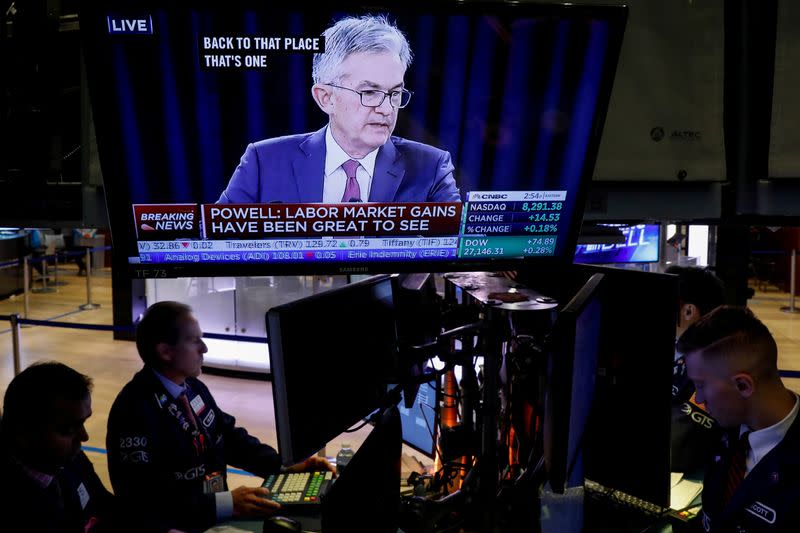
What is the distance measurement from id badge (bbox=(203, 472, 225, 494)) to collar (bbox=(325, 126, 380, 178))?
4.14 feet

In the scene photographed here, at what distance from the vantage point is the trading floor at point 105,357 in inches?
208

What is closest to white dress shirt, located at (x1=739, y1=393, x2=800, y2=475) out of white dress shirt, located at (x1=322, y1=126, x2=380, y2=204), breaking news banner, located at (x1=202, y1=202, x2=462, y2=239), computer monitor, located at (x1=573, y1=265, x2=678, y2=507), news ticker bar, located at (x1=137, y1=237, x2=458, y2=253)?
computer monitor, located at (x1=573, y1=265, x2=678, y2=507)

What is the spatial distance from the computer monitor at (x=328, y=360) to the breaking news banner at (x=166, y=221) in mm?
458

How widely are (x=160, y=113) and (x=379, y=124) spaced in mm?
578

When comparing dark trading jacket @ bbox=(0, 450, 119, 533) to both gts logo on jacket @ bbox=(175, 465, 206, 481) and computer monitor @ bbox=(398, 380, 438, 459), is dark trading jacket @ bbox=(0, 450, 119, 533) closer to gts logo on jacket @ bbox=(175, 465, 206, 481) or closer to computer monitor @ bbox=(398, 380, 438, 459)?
gts logo on jacket @ bbox=(175, 465, 206, 481)

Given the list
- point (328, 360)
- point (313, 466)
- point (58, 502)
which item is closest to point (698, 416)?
point (313, 466)

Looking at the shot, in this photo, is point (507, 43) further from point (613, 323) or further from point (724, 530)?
point (724, 530)

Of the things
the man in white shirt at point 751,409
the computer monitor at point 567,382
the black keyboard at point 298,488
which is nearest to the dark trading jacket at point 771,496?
the man in white shirt at point 751,409

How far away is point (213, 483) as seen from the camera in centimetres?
238

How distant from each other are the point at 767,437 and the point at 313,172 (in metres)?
1.39

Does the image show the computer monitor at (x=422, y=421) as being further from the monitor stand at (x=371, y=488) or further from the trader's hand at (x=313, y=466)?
the monitor stand at (x=371, y=488)

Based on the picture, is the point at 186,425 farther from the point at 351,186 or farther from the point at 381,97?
the point at 381,97

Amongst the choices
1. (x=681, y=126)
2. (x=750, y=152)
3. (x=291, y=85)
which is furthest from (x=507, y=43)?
(x=750, y=152)

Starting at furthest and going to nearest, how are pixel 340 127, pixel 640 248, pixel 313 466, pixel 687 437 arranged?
pixel 640 248, pixel 687 437, pixel 313 466, pixel 340 127
